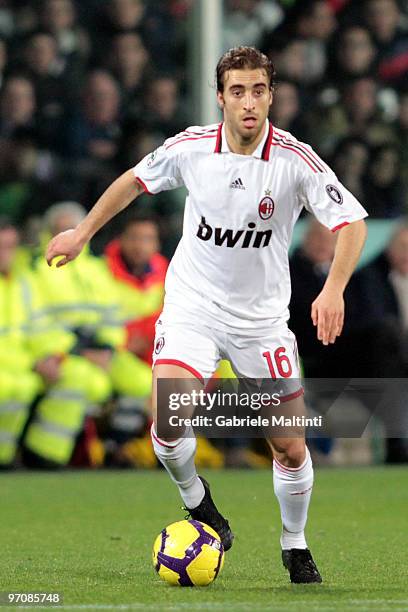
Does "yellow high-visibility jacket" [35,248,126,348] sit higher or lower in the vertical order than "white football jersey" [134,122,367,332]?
lower

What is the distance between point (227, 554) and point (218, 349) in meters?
1.32

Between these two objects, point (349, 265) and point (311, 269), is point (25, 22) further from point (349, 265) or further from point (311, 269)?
point (349, 265)

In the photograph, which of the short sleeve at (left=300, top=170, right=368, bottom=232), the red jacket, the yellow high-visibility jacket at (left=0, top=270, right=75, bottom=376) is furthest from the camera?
the red jacket

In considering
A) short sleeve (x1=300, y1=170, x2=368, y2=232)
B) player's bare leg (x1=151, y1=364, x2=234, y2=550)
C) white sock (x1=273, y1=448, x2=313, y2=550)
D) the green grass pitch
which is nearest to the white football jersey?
short sleeve (x1=300, y1=170, x2=368, y2=232)

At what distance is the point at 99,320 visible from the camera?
11.9m

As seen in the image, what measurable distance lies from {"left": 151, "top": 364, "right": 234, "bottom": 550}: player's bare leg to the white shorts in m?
0.05

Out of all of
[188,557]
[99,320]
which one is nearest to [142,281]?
[99,320]

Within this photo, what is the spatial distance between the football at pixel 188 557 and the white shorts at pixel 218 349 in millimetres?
648

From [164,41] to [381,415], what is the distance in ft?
13.0

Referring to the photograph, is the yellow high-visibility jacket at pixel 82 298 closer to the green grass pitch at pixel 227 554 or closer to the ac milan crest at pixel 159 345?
the green grass pitch at pixel 227 554

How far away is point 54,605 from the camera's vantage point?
5.22 m

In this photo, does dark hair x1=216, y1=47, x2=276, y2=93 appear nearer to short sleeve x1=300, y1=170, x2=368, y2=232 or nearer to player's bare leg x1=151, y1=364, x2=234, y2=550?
short sleeve x1=300, y1=170, x2=368, y2=232

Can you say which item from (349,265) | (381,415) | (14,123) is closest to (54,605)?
(349,265)

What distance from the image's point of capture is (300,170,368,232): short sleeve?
5922mm
